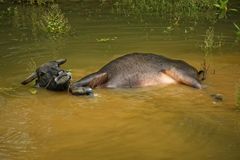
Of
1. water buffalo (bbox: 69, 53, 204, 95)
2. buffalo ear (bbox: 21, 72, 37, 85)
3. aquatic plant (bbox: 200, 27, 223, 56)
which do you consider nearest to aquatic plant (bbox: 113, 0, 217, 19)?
aquatic plant (bbox: 200, 27, 223, 56)

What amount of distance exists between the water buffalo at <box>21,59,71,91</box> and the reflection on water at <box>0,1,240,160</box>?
0.41 feet

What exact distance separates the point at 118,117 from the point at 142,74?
174 centimetres

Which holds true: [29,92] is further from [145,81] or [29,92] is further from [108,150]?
[108,150]

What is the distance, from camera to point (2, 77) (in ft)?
29.7

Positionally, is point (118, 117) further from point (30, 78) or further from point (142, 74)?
point (30, 78)

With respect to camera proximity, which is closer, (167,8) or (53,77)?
(53,77)

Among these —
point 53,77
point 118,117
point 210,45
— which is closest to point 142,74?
point 53,77

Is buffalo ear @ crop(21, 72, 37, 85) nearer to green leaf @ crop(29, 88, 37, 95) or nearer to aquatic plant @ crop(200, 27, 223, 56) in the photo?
green leaf @ crop(29, 88, 37, 95)

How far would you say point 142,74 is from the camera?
820 centimetres

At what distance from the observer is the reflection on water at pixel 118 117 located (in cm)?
544

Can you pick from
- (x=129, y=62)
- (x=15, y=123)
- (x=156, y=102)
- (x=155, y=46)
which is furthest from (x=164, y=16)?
(x=15, y=123)

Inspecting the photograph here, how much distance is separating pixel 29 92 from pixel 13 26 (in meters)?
7.12

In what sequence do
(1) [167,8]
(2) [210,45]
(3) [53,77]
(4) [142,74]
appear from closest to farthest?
(3) [53,77] < (4) [142,74] < (2) [210,45] < (1) [167,8]

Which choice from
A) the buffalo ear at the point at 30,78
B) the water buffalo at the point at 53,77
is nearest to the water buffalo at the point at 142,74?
the water buffalo at the point at 53,77
